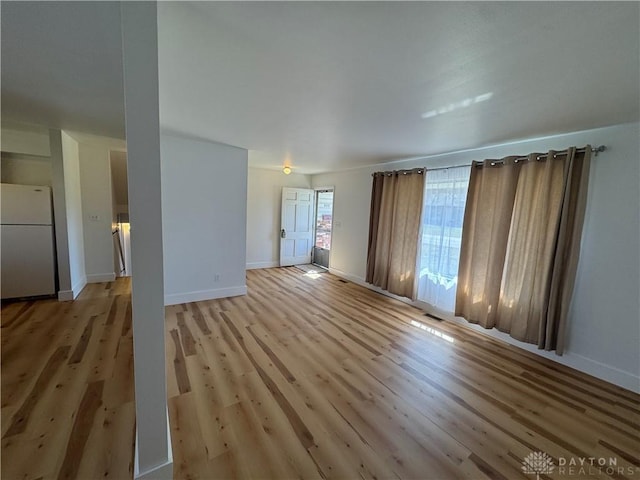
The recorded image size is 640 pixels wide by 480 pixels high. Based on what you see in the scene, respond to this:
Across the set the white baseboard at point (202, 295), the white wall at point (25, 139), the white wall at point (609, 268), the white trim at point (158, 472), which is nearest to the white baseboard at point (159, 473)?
the white trim at point (158, 472)

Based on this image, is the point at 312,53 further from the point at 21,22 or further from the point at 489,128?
the point at 489,128

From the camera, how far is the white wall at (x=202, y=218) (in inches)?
143

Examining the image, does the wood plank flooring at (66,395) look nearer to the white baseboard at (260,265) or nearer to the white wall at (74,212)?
the white wall at (74,212)

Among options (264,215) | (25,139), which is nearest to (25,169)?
(25,139)

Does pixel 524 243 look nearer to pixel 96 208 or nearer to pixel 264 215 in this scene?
pixel 264 215

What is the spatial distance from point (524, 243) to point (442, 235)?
1.03 m

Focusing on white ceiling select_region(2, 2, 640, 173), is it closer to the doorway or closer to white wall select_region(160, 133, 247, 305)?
white wall select_region(160, 133, 247, 305)

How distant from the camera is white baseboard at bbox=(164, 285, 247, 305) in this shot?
149 inches

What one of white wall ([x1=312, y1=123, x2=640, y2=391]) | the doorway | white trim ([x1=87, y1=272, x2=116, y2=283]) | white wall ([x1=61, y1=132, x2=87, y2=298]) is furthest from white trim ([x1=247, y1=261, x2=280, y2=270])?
white wall ([x1=312, y1=123, x2=640, y2=391])

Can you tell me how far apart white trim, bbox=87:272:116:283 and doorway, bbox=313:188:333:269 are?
4.40 meters

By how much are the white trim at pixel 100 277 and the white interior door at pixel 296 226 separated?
341 centimetres

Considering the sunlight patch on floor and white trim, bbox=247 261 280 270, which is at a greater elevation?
white trim, bbox=247 261 280 270

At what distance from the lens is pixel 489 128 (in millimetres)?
2535

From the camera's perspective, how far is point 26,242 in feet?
11.7
